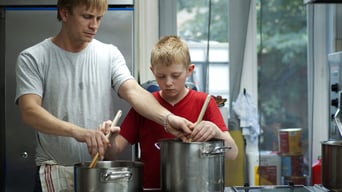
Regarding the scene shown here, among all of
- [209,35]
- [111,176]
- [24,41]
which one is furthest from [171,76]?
[209,35]

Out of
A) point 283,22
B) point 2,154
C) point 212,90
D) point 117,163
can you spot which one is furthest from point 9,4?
point 283,22

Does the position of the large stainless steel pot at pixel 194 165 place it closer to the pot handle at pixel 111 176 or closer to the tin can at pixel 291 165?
the pot handle at pixel 111 176

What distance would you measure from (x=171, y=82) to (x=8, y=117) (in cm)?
91

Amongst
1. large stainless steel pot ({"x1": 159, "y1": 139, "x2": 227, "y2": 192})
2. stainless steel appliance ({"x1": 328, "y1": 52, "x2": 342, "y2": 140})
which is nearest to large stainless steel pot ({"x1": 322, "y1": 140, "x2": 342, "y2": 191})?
large stainless steel pot ({"x1": 159, "y1": 139, "x2": 227, "y2": 192})

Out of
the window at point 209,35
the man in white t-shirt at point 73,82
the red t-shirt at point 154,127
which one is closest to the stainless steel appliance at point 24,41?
the man in white t-shirt at point 73,82

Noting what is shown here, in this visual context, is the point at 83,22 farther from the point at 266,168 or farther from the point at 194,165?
the point at 266,168

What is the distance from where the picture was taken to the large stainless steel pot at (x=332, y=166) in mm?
1187

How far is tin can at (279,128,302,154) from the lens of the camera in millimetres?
2910

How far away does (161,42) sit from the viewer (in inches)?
57.9

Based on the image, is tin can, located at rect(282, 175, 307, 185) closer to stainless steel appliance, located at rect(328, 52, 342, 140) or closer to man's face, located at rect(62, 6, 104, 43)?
stainless steel appliance, located at rect(328, 52, 342, 140)

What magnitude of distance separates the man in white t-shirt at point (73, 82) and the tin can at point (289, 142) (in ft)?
5.34

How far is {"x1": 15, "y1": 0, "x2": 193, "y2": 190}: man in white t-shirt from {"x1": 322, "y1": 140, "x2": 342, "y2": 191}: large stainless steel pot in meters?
0.48

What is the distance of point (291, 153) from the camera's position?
9.53ft

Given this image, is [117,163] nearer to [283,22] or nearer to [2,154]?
[2,154]
